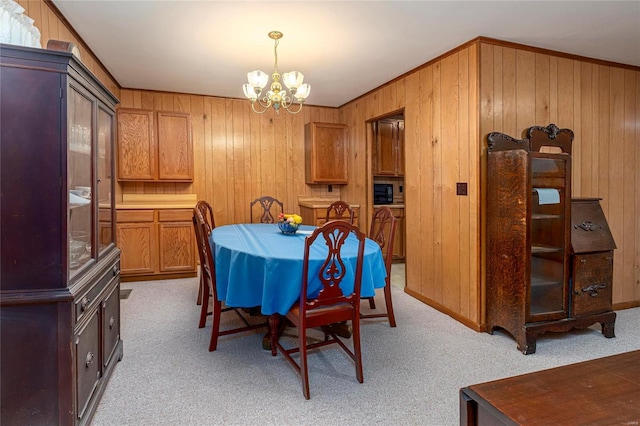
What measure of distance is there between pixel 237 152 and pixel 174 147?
91 centimetres

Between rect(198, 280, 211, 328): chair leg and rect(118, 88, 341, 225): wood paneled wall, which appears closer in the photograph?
rect(198, 280, 211, 328): chair leg

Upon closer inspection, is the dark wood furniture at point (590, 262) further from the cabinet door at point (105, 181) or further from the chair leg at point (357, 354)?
the cabinet door at point (105, 181)

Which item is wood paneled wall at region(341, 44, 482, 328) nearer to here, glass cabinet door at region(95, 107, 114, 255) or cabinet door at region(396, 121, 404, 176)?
cabinet door at region(396, 121, 404, 176)

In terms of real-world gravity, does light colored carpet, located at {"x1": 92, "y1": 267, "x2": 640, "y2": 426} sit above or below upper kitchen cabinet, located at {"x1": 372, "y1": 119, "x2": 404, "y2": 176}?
below

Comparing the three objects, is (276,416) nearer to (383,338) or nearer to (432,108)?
(383,338)

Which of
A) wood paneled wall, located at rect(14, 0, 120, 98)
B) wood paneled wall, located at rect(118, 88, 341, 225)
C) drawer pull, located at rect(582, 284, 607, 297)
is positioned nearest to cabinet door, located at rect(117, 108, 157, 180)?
wood paneled wall, located at rect(118, 88, 341, 225)

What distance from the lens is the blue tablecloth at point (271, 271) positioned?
2213mm

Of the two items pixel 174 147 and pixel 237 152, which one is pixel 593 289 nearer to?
pixel 237 152

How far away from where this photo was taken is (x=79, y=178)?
5.79ft

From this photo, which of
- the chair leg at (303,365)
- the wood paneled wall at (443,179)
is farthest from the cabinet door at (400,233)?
the chair leg at (303,365)

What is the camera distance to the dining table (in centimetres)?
221

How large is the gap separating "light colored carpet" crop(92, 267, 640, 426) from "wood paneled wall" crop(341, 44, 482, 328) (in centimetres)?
38

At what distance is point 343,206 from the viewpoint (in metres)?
4.14

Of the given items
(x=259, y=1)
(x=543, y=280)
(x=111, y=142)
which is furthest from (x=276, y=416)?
(x=259, y=1)
